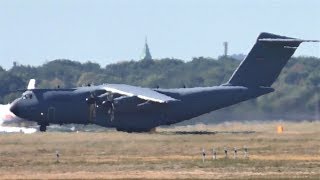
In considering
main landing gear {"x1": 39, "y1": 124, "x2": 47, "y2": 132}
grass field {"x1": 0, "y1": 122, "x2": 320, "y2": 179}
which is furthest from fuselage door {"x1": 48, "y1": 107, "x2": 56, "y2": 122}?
grass field {"x1": 0, "y1": 122, "x2": 320, "y2": 179}

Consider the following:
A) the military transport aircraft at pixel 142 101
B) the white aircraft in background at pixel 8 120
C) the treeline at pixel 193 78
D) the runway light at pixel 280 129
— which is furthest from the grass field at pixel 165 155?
the white aircraft in background at pixel 8 120

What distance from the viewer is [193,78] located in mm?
95375

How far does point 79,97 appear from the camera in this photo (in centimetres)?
7606

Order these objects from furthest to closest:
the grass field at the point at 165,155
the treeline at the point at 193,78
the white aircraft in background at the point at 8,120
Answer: the white aircraft in background at the point at 8,120 < the treeline at the point at 193,78 < the grass field at the point at 165,155

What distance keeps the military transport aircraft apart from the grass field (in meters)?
2.16

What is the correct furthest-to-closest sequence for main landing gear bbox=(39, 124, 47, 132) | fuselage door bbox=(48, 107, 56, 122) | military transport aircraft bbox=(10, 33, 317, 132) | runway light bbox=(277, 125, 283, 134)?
1. main landing gear bbox=(39, 124, 47, 132)
2. fuselage door bbox=(48, 107, 56, 122)
3. military transport aircraft bbox=(10, 33, 317, 132)
4. runway light bbox=(277, 125, 283, 134)

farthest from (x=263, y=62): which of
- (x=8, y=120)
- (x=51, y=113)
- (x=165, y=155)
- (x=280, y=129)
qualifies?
(x=165, y=155)

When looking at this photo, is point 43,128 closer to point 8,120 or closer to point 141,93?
point 141,93

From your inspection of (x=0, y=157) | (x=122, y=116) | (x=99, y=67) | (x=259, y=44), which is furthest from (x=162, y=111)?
(x=99, y=67)

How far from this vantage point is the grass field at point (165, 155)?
46.2 m

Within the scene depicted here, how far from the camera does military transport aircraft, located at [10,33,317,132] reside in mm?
75938

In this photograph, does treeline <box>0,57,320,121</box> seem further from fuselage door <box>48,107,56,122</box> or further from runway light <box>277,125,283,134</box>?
fuselage door <box>48,107,56,122</box>

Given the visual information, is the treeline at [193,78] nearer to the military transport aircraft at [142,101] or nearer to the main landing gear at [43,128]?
the military transport aircraft at [142,101]

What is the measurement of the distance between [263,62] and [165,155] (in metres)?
22.3
